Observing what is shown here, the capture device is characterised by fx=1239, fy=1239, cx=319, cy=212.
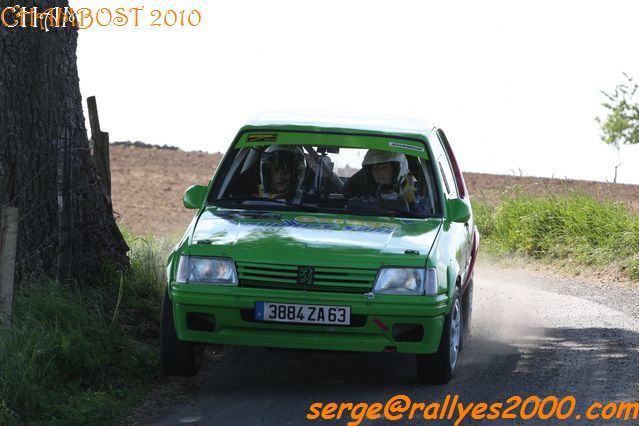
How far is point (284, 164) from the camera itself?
391 inches

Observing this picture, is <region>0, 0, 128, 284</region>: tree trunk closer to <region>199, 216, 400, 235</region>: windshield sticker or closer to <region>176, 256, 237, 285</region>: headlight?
<region>199, 216, 400, 235</region>: windshield sticker

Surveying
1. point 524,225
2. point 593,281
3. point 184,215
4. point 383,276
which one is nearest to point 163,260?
point 383,276

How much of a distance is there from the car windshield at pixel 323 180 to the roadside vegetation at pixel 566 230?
709 cm

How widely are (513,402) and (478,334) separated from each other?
339cm

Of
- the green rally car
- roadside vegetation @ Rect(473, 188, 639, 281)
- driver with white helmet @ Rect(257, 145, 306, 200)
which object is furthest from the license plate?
roadside vegetation @ Rect(473, 188, 639, 281)

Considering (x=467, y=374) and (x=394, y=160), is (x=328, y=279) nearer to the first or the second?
(x=467, y=374)

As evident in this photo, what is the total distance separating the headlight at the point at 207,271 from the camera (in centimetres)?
840

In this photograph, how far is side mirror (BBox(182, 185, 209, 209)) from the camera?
31.3 ft

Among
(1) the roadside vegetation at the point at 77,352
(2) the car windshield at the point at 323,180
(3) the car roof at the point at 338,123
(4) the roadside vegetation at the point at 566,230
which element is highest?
(3) the car roof at the point at 338,123

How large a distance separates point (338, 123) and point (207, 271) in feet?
7.29

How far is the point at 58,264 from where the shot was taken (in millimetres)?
10250

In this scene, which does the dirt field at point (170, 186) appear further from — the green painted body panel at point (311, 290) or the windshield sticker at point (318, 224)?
the green painted body panel at point (311, 290)

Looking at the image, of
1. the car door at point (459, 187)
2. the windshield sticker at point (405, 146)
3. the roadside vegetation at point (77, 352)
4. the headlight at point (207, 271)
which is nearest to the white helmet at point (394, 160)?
the windshield sticker at point (405, 146)

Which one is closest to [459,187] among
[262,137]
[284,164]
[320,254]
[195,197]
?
[284,164]
